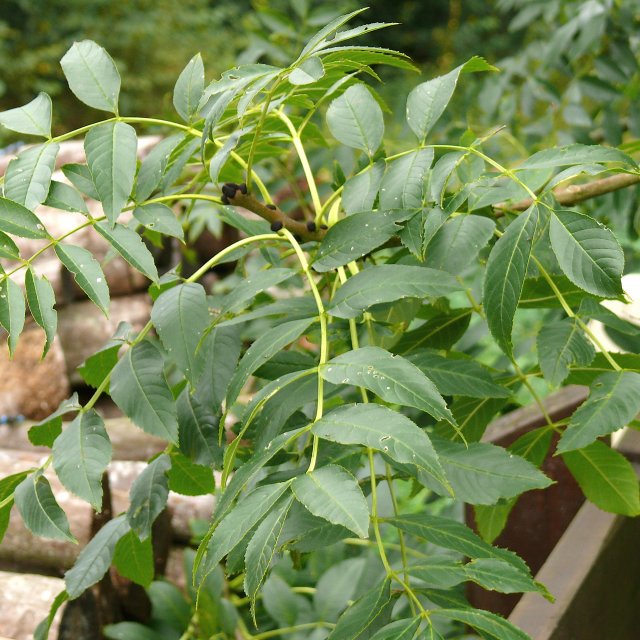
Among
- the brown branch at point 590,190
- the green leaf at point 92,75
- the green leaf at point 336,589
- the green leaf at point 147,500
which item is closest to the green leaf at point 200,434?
the green leaf at point 147,500

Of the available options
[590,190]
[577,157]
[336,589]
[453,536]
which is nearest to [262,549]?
[453,536]

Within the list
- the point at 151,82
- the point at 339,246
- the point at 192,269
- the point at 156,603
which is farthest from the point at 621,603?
the point at 151,82

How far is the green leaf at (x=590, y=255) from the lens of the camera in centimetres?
56

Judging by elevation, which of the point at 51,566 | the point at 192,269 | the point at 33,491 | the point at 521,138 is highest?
the point at 33,491

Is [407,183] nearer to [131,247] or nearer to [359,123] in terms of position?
[359,123]

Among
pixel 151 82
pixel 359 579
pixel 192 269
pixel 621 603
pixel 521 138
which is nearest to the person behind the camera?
pixel 621 603

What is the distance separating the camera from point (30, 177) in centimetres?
Answer: 63

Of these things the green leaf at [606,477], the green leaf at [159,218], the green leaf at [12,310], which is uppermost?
the green leaf at [159,218]

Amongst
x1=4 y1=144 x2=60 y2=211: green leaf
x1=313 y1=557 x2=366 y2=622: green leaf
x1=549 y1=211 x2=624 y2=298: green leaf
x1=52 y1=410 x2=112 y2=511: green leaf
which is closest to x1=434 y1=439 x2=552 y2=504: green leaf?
x1=549 y1=211 x2=624 y2=298: green leaf

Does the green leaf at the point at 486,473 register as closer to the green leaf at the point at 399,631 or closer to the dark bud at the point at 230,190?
the green leaf at the point at 399,631

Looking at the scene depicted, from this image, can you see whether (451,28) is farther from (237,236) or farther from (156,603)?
(156,603)

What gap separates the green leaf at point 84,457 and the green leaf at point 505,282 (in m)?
0.28

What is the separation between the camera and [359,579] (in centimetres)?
136

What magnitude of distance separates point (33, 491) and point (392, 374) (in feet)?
0.99
